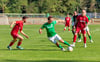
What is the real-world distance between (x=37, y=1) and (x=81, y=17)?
75246 millimetres

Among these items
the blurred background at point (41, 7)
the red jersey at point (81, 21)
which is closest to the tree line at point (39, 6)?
the blurred background at point (41, 7)

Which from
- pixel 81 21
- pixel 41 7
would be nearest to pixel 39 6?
pixel 41 7

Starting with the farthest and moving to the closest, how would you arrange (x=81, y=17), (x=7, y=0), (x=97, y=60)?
(x=7, y=0) < (x=81, y=17) < (x=97, y=60)

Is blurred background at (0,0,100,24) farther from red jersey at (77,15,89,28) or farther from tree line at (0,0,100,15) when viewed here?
red jersey at (77,15,89,28)

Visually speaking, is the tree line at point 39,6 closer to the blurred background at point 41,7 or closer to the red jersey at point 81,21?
the blurred background at point 41,7

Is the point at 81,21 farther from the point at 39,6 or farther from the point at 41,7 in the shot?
the point at 39,6

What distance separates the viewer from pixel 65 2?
93375 mm

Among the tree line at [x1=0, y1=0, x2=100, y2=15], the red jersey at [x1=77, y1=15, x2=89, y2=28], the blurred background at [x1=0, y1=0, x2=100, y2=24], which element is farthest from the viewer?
the tree line at [x1=0, y1=0, x2=100, y2=15]

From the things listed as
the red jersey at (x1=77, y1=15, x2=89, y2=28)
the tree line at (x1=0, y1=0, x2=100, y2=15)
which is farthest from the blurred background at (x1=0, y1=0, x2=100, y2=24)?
the red jersey at (x1=77, y1=15, x2=89, y2=28)

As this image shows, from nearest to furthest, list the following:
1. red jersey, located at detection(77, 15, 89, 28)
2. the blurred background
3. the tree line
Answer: red jersey, located at detection(77, 15, 89, 28), the blurred background, the tree line

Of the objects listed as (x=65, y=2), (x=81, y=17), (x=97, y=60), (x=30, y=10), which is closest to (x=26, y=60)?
(x=97, y=60)

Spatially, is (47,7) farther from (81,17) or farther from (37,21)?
(81,17)

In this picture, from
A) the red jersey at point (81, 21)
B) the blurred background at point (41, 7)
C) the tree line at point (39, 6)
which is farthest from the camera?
the tree line at point (39, 6)

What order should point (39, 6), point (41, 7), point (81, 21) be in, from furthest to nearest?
point (39, 6)
point (41, 7)
point (81, 21)
